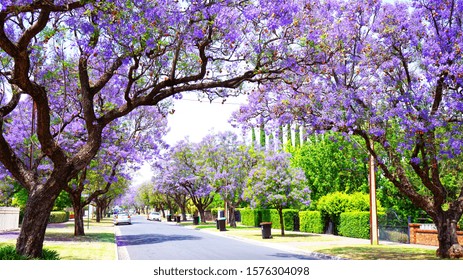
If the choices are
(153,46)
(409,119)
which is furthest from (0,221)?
(409,119)

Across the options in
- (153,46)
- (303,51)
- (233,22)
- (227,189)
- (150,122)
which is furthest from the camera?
(227,189)

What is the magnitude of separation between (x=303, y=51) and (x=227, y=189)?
90.1 feet

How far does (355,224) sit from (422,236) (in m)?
5.30

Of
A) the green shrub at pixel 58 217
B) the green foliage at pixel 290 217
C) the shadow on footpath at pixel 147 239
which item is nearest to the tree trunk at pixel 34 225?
the shadow on footpath at pixel 147 239

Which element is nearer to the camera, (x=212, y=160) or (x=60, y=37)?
(x=60, y=37)

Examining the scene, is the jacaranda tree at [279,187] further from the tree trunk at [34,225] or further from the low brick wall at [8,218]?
the tree trunk at [34,225]

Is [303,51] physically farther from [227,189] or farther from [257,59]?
[227,189]

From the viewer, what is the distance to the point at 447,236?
50.0ft

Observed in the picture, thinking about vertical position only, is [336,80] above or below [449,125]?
above

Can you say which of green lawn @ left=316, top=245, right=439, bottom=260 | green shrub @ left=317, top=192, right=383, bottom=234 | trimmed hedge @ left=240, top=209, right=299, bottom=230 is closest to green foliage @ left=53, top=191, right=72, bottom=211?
trimmed hedge @ left=240, top=209, right=299, bottom=230

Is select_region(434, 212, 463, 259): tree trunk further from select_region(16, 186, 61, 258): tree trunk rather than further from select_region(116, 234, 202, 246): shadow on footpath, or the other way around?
select_region(116, 234, 202, 246): shadow on footpath

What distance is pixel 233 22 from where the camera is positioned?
1225cm

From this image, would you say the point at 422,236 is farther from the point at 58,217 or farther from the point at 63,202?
the point at 58,217

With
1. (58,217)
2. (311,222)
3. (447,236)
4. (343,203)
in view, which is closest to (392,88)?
(447,236)
